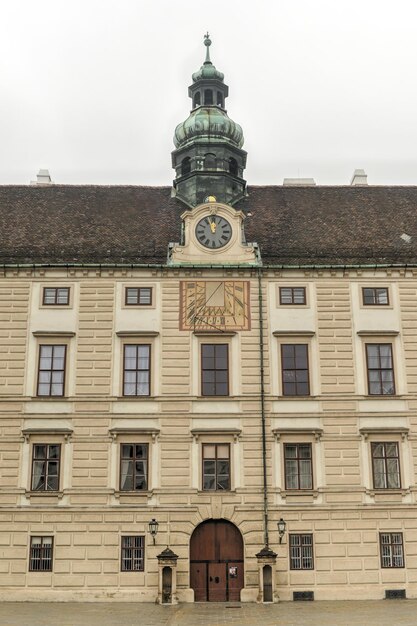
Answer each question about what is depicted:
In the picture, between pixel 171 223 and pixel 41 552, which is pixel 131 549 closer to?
pixel 41 552

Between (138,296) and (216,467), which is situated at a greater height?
(138,296)

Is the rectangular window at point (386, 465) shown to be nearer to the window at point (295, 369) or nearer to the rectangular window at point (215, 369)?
the window at point (295, 369)

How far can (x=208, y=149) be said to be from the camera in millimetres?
39469

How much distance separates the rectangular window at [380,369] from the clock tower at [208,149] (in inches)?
423

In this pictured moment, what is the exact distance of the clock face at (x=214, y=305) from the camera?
32.2 meters

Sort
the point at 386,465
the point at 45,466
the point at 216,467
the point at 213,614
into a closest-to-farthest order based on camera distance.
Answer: the point at 213,614, the point at 45,466, the point at 216,467, the point at 386,465

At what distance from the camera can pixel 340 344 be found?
3206 cm

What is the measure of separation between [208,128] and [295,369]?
14.7 m

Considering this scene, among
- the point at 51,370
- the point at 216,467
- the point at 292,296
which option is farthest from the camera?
the point at 292,296

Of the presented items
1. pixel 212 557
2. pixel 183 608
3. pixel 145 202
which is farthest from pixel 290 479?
pixel 145 202

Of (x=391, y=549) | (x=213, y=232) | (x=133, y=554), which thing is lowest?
(x=133, y=554)

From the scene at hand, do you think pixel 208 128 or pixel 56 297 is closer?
pixel 56 297

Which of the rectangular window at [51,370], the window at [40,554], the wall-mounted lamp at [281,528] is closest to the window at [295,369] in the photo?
the wall-mounted lamp at [281,528]

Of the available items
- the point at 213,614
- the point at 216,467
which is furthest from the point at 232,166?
the point at 213,614
